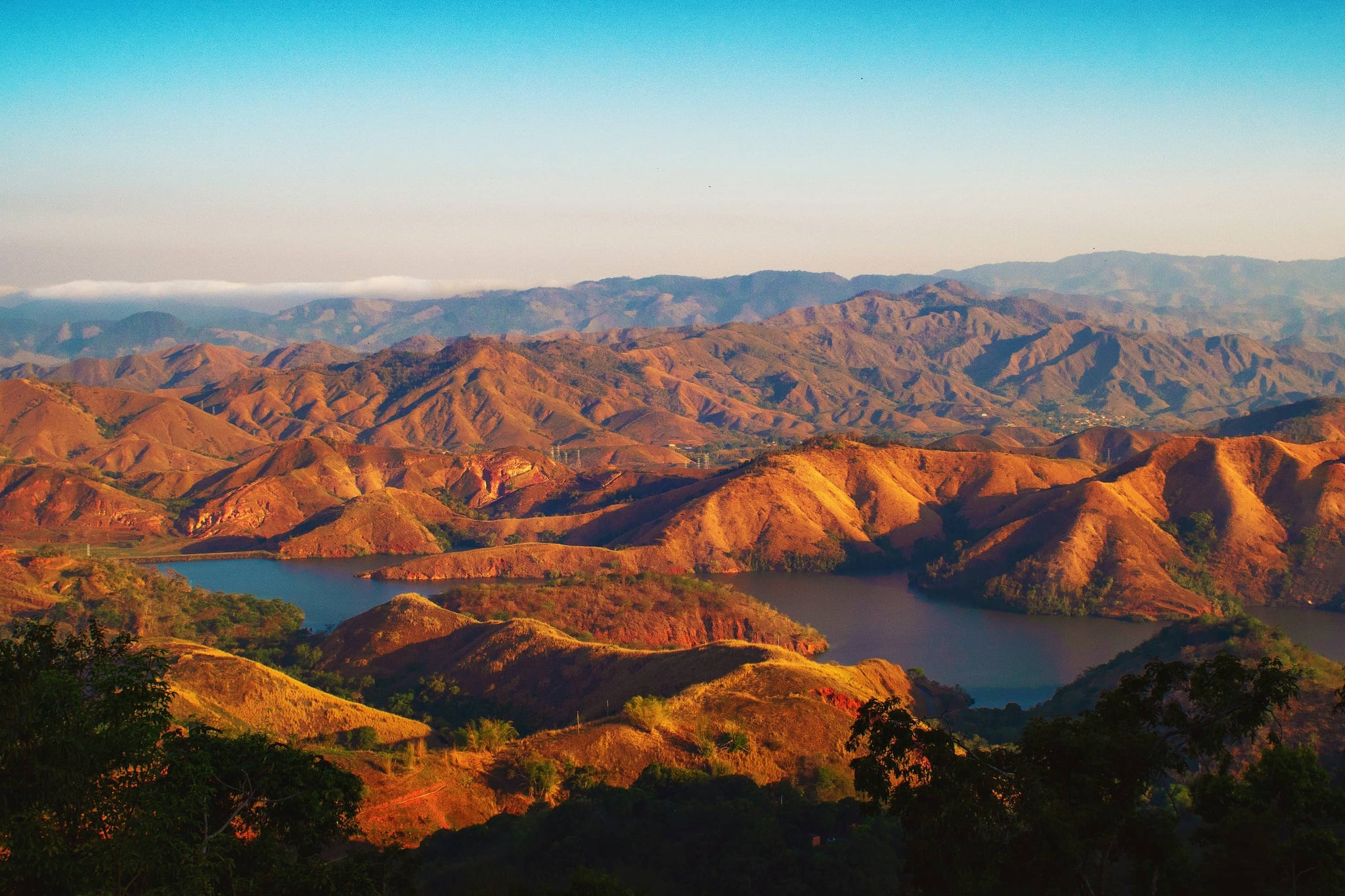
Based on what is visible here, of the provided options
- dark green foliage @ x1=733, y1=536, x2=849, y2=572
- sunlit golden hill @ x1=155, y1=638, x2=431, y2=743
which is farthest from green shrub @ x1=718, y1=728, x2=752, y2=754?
dark green foliage @ x1=733, y1=536, x2=849, y2=572

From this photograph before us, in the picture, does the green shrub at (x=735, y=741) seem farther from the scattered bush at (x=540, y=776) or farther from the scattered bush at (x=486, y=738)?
the scattered bush at (x=486, y=738)

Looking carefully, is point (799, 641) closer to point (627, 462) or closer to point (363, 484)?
point (363, 484)

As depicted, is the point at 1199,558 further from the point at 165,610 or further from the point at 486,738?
the point at 165,610

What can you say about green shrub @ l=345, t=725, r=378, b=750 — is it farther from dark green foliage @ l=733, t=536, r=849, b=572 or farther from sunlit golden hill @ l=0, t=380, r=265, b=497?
sunlit golden hill @ l=0, t=380, r=265, b=497

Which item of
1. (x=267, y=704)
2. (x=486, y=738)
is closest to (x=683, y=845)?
(x=486, y=738)

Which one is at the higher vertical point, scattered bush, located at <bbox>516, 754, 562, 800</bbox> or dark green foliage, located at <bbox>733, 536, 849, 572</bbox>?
scattered bush, located at <bbox>516, 754, 562, 800</bbox>

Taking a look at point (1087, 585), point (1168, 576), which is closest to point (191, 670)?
point (1087, 585)

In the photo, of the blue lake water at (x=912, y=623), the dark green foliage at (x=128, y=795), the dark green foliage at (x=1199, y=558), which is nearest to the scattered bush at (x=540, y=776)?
the dark green foliage at (x=128, y=795)
